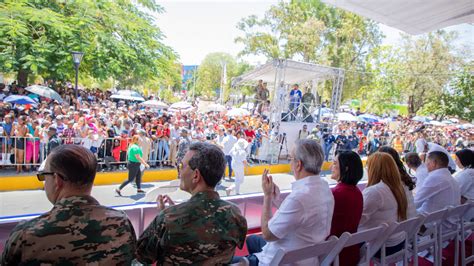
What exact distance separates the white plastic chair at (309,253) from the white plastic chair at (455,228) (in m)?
1.36

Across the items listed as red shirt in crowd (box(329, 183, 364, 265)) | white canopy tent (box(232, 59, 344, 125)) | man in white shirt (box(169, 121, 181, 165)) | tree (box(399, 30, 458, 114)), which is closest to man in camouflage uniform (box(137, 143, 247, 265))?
red shirt in crowd (box(329, 183, 364, 265))

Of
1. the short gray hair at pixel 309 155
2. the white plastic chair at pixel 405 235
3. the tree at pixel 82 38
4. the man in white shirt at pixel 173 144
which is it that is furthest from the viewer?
the man in white shirt at pixel 173 144

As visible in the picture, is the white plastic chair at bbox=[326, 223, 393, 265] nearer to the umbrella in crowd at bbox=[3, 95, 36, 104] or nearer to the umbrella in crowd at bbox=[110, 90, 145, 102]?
the umbrella in crowd at bbox=[3, 95, 36, 104]

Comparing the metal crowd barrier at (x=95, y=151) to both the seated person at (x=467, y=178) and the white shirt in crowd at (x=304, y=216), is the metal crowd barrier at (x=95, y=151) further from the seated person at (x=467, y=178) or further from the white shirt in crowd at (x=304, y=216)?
the white shirt in crowd at (x=304, y=216)

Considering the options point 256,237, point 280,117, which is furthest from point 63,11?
point 256,237

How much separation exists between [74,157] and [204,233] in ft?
1.85

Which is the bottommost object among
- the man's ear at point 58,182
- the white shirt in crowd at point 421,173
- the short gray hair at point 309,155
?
the white shirt in crowd at point 421,173

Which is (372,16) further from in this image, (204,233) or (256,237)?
(204,233)

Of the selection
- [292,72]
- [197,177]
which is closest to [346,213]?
[197,177]

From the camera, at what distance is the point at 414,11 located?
3566mm

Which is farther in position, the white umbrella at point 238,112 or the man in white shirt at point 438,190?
the white umbrella at point 238,112

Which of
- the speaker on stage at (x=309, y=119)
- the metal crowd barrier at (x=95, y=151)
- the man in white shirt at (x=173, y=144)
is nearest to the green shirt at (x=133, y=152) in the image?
the metal crowd barrier at (x=95, y=151)

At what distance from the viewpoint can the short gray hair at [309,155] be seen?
1.94 m

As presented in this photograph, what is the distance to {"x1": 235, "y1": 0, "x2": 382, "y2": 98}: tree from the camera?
63.1 feet
